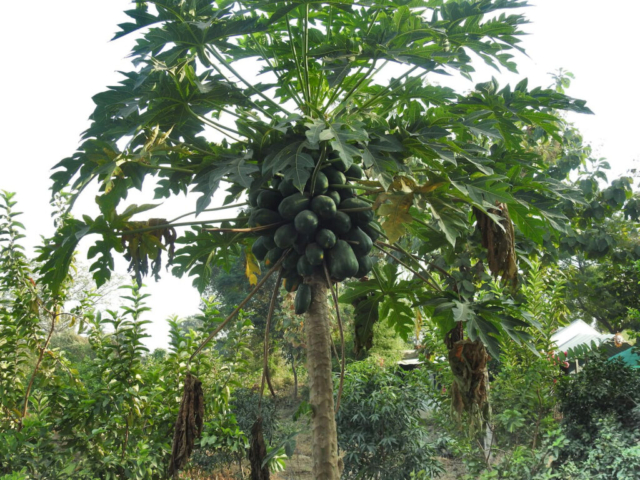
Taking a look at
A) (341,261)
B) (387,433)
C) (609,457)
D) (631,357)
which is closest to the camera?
(341,261)

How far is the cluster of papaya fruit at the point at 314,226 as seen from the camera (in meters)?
2.17

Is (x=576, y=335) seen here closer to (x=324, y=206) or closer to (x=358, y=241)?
(x=358, y=241)

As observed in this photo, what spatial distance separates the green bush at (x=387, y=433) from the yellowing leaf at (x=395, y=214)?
3.58 meters

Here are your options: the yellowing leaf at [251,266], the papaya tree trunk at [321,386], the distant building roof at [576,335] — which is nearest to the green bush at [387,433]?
the yellowing leaf at [251,266]

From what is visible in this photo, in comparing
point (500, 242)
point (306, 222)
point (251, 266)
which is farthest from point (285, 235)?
point (500, 242)

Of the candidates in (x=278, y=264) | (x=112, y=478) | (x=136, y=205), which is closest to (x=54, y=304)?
(x=112, y=478)

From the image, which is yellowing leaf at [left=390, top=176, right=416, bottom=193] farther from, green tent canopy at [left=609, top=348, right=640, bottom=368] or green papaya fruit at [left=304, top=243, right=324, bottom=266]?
green tent canopy at [left=609, top=348, right=640, bottom=368]

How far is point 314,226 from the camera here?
2.13 meters

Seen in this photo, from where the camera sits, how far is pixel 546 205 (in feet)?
8.54

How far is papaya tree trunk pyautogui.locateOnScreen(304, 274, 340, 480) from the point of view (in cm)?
216

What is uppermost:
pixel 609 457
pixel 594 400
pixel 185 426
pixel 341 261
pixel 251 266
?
pixel 251 266

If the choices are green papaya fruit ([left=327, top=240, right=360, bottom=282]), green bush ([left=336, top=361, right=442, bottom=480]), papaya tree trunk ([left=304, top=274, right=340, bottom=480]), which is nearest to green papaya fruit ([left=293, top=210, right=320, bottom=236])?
green papaya fruit ([left=327, top=240, right=360, bottom=282])

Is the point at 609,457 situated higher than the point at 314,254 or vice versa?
the point at 314,254

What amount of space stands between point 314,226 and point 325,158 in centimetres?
36
